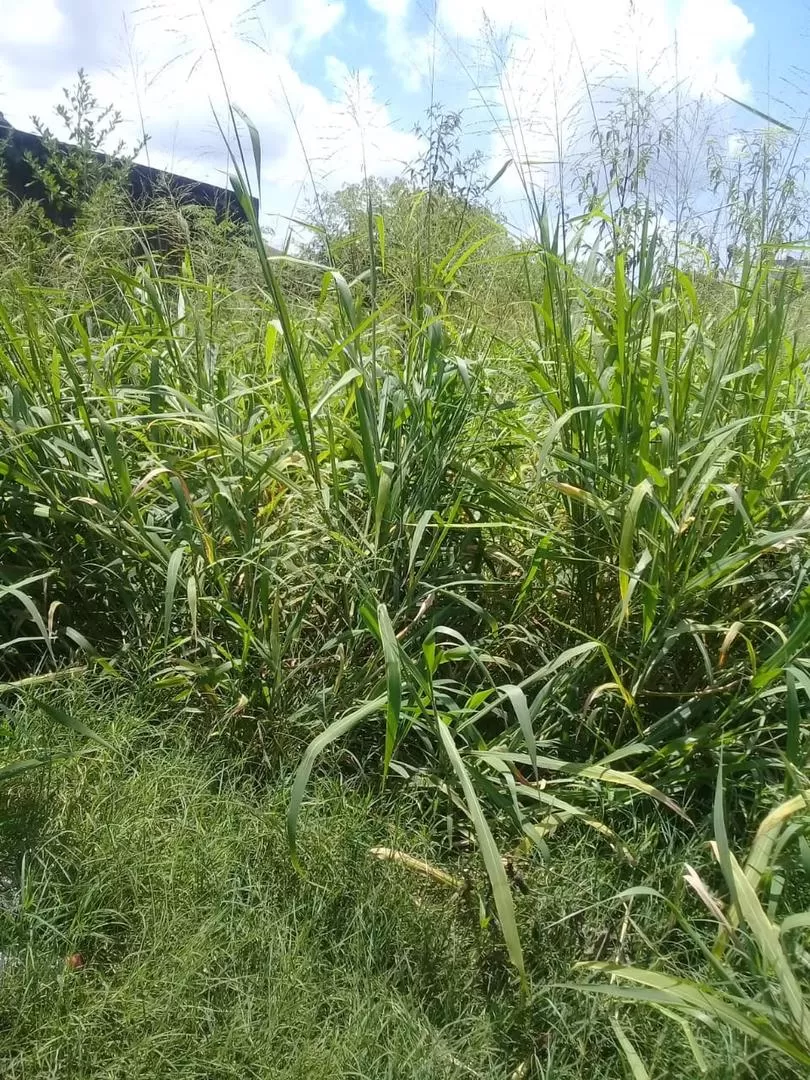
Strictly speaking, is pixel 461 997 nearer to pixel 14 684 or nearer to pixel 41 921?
pixel 41 921

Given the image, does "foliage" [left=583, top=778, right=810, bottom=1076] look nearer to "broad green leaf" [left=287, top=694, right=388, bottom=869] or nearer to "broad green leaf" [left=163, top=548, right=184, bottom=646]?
"broad green leaf" [left=287, top=694, right=388, bottom=869]

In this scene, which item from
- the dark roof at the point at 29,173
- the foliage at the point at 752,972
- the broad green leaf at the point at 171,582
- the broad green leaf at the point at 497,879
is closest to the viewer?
the foliage at the point at 752,972

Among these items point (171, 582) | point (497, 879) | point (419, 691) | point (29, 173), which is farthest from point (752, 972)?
point (29, 173)

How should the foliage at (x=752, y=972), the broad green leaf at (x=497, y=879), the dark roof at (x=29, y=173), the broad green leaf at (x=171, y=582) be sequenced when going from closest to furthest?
the foliage at (x=752, y=972) → the broad green leaf at (x=497, y=879) → the broad green leaf at (x=171, y=582) → the dark roof at (x=29, y=173)

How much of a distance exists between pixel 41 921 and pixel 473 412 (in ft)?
4.04

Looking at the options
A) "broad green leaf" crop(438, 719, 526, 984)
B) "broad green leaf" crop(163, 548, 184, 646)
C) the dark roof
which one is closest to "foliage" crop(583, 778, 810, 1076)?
"broad green leaf" crop(438, 719, 526, 984)

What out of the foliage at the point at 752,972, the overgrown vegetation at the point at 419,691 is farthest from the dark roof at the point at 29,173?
the foliage at the point at 752,972

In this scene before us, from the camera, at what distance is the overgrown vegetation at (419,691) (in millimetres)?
1237

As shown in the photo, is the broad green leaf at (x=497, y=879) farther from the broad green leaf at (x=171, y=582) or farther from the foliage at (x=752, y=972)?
the broad green leaf at (x=171, y=582)

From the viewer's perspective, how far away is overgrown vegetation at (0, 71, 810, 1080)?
124 cm

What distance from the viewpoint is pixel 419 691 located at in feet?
4.99

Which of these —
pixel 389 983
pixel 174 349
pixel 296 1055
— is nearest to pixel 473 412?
pixel 174 349

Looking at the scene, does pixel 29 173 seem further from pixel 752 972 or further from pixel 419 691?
pixel 752 972

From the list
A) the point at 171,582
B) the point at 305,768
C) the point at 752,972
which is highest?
the point at 171,582
